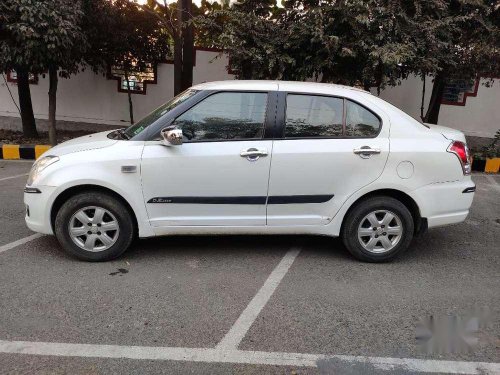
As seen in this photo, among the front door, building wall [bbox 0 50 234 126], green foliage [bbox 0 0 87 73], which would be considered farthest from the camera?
building wall [bbox 0 50 234 126]

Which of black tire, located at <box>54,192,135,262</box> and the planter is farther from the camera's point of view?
the planter

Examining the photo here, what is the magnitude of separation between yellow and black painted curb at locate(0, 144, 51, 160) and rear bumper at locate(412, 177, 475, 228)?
7.52 meters

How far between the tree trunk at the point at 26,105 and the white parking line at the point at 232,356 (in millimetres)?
8965

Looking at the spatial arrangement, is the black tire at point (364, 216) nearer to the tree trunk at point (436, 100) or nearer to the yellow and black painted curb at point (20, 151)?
the tree trunk at point (436, 100)

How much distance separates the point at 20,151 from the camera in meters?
9.04

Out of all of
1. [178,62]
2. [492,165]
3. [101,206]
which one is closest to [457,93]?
[492,165]

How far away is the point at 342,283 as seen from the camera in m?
3.81

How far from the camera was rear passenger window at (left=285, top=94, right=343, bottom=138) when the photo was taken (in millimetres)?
4059

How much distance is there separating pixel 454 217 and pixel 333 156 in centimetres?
132

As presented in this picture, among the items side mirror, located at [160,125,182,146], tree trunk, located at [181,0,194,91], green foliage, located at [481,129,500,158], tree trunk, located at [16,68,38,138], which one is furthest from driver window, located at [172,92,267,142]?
tree trunk, located at [16,68,38,138]

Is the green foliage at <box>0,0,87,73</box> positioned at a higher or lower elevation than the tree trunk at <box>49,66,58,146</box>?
higher

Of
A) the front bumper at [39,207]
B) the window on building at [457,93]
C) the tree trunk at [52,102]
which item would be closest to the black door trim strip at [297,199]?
the front bumper at [39,207]

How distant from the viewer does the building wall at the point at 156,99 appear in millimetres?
11133

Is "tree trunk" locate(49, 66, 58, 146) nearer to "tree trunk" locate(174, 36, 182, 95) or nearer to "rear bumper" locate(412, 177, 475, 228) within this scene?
"tree trunk" locate(174, 36, 182, 95)
